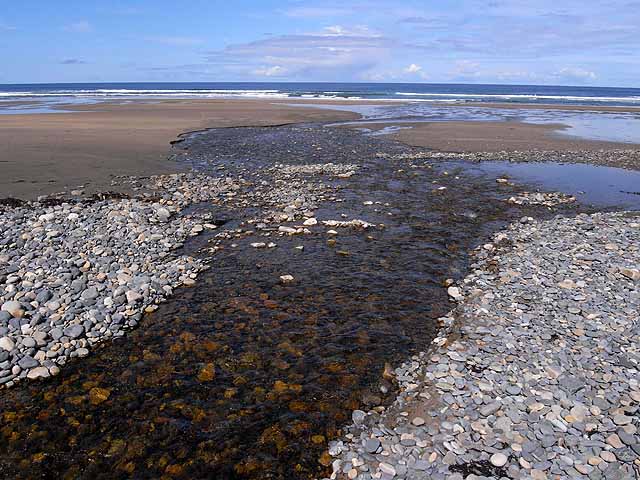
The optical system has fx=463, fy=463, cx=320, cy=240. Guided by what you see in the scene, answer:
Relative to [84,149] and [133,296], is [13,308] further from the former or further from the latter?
[84,149]

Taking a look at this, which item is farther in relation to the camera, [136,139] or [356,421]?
[136,139]

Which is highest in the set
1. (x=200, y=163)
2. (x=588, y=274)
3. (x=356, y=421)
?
(x=200, y=163)

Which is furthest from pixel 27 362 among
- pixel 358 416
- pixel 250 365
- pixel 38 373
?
pixel 358 416

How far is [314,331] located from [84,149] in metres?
21.8

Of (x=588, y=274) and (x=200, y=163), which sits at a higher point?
(x=200, y=163)

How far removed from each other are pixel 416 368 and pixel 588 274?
5.46 m

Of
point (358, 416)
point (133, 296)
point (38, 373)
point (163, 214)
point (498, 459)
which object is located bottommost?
point (358, 416)

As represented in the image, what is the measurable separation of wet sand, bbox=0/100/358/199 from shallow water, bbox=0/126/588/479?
26.6 feet

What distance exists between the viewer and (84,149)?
2525cm

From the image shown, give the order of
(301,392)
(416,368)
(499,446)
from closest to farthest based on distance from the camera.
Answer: (499,446) → (301,392) → (416,368)

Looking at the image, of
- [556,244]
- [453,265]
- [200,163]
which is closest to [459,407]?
[453,265]

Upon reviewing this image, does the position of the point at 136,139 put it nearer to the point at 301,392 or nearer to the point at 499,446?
the point at 301,392

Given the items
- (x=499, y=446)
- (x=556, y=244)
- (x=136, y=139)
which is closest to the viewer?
(x=499, y=446)

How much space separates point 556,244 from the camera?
1271 centimetres
